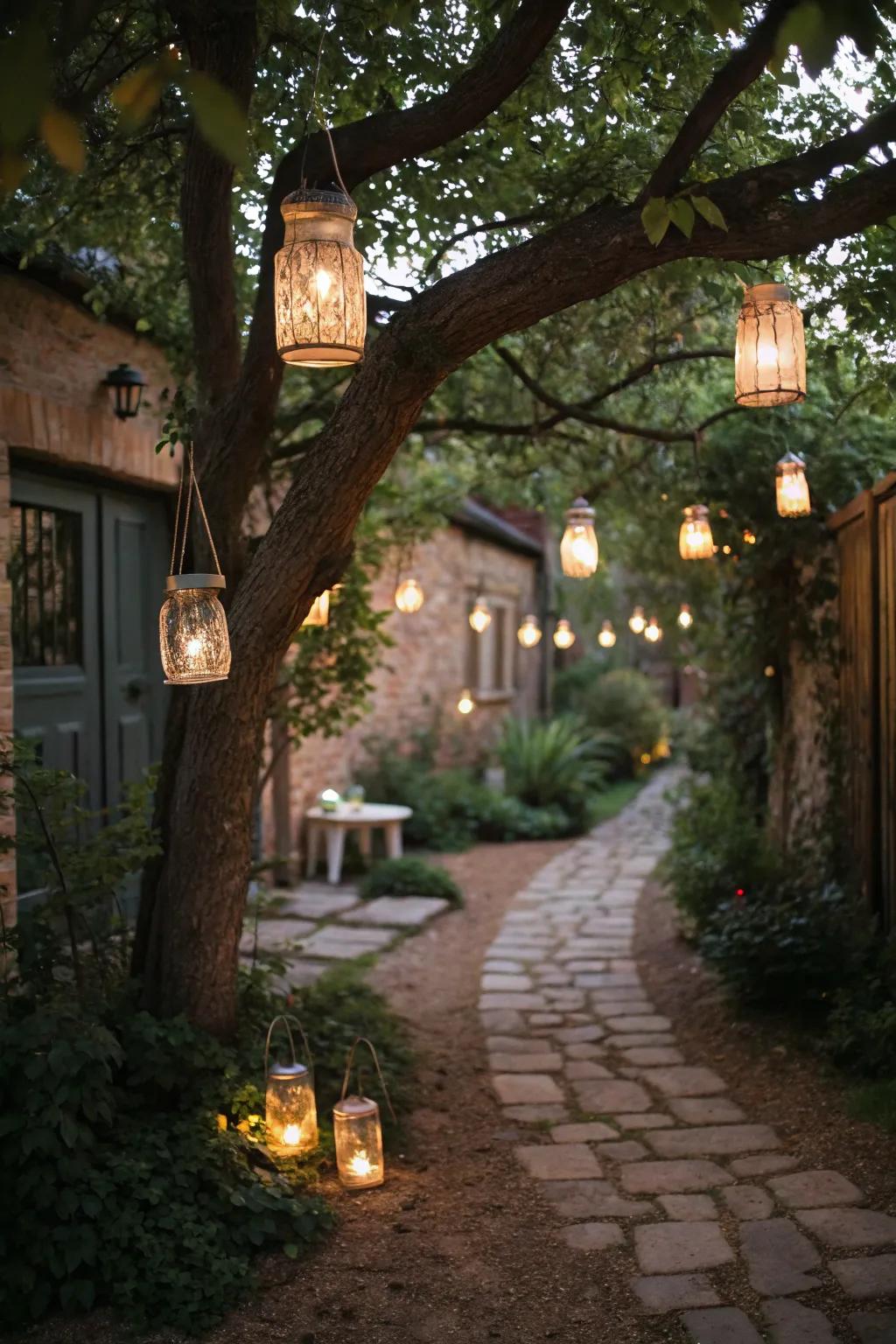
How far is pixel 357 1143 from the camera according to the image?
3.90 m

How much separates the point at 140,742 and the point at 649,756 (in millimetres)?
11695

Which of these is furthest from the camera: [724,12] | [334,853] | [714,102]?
[334,853]

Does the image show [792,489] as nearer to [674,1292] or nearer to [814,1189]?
[814,1189]

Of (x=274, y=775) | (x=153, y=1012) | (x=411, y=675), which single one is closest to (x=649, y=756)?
(x=411, y=675)

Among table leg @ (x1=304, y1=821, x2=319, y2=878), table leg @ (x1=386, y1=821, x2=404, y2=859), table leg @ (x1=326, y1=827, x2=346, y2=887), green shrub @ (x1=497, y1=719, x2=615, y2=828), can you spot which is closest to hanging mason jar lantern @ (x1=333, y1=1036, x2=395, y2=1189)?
table leg @ (x1=326, y1=827, x2=346, y2=887)

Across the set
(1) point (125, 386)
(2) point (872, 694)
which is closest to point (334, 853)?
(1) point (125, 386)

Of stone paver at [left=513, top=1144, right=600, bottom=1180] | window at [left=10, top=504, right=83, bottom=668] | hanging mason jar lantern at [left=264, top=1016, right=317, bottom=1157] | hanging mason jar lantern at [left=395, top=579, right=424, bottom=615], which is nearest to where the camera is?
hanging mason jar lantern at [left=264, top=1016, right=317, bottom=1157]

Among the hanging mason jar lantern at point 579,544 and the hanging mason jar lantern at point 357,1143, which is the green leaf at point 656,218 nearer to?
the hanging mason jar lantern at point 579,544

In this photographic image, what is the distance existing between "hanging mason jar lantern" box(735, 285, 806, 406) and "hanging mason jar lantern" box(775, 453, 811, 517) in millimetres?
1717

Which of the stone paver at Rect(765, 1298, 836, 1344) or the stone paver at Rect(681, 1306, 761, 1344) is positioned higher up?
the stone paver at Rect(765, 1298, 836, 1344)

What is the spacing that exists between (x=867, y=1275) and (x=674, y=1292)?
0.50 metres

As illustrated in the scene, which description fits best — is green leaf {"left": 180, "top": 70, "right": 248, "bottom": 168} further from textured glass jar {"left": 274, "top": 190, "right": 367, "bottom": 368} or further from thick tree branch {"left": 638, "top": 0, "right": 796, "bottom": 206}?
thick tree branch {"left": 638, "top": 0, "right": 796, "bottom": 206}

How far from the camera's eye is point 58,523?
18.6 ft

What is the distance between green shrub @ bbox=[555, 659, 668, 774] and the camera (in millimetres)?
16750
